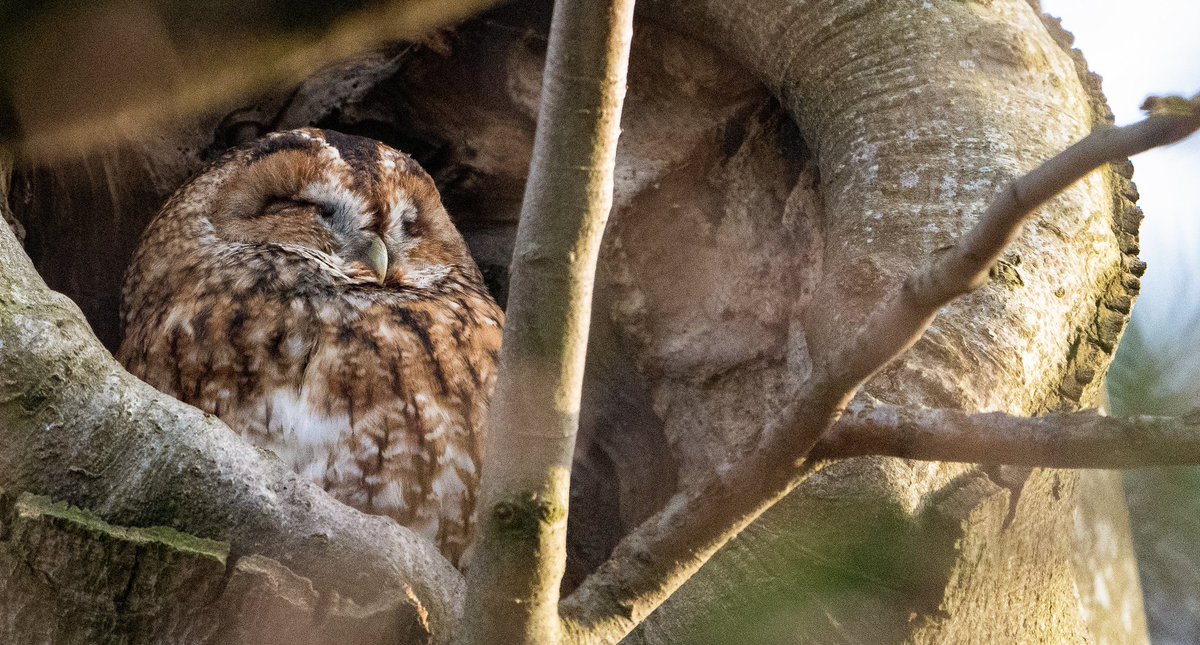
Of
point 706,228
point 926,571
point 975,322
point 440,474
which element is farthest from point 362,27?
point 926,571

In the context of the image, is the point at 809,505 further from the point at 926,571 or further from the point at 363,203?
the point at 363,203

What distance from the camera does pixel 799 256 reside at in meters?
2.16

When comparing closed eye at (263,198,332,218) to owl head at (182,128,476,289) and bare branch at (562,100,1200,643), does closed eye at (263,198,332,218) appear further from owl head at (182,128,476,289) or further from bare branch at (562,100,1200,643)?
bare branch at (562,100,1200,643)

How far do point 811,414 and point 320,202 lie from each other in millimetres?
1618

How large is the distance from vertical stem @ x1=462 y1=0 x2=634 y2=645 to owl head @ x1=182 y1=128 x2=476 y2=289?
4.16 feet

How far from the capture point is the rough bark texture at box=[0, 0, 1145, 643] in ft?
4.84

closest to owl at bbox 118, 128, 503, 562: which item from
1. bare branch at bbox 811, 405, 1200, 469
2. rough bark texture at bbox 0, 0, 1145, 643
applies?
rough bark texture at bbox 0, 0, 1145, 643

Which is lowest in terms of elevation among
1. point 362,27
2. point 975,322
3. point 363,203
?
point 975,322

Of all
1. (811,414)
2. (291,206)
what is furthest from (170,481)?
(291,206)

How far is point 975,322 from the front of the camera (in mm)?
1690

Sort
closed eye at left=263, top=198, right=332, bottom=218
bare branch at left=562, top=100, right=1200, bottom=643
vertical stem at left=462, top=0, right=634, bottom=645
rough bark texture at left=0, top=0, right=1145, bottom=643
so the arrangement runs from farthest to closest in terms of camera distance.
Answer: closed eye at left=263, top=198, right=332, bottom=218, rough bark texture at left=0, top=0, right=1145, bottom=643, vertical stem at left=462, top=0, right=634, bottom=645, bare branch at left=562, top=100, right=1200, bottom=643

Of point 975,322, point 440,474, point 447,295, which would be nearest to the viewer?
point 975,322

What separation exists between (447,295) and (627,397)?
45cm

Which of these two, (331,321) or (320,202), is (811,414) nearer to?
(331,321)
